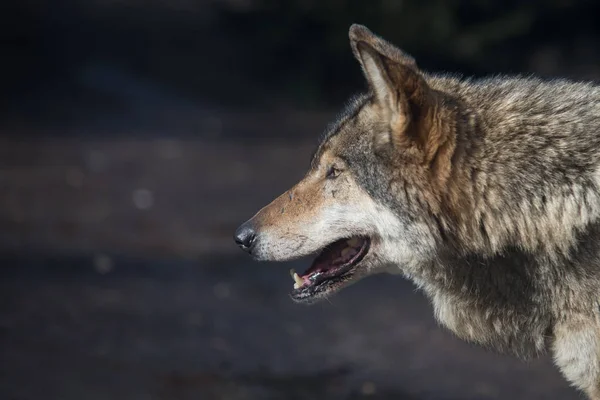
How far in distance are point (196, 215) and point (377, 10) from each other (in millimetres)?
5827

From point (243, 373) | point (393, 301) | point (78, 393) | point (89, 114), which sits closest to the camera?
point (78, 393)

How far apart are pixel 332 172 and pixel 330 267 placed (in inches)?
16.8

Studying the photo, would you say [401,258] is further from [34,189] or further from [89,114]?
[89,114]

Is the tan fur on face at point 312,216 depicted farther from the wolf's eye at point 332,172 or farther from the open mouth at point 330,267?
the open mouth at point 330,267

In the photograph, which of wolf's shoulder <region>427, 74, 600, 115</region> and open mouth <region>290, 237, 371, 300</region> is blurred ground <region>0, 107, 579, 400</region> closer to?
open mouth <region>290, 237, 371, 300</region>

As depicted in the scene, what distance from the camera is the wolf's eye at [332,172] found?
3.83 metres

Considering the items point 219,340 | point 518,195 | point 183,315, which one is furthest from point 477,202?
point 183,315

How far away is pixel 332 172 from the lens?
3850 mm

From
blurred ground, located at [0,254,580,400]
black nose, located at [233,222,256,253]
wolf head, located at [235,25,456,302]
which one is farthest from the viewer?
blurred ground, located at [0,254,580,400]

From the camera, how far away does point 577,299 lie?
11.6 feet

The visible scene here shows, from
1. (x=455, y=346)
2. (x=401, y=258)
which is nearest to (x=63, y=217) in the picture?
(x=455, y=346)

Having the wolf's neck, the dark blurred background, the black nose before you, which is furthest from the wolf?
the dark blurred background

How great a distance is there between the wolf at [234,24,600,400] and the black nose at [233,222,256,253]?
6.4 inches

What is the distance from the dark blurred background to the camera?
19.5ft
